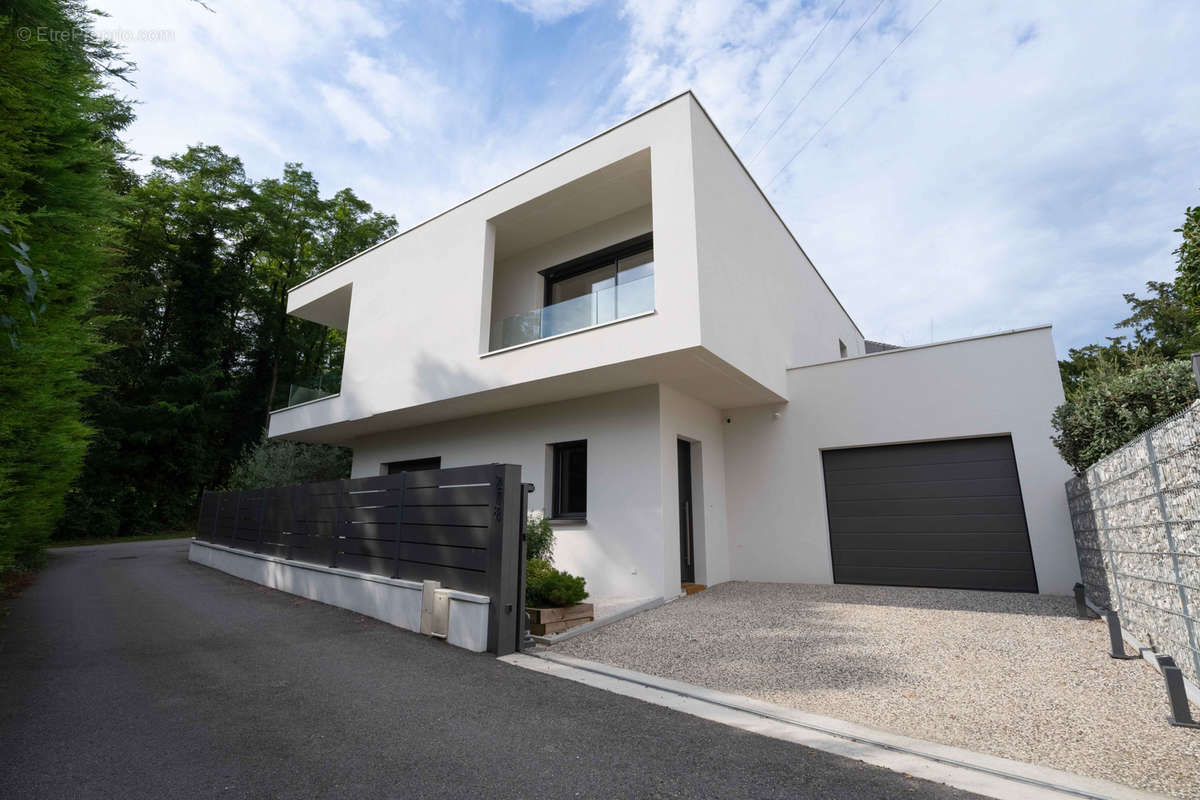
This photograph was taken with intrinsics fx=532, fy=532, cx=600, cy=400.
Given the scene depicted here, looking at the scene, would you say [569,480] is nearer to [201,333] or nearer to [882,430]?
[882,430]

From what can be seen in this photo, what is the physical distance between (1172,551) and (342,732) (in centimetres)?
520

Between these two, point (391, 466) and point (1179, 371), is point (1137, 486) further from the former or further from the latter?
point (391, 466)

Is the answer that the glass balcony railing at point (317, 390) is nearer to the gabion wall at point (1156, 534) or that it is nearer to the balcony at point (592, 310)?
the balcony at point (592, 310)

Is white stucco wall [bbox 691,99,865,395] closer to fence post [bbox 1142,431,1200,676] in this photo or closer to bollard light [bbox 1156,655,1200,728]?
fence post [bbox 1142,431,1200,676]

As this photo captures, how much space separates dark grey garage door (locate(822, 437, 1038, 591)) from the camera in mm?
7633

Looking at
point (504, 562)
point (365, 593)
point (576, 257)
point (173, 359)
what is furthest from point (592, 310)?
point (173, 359)

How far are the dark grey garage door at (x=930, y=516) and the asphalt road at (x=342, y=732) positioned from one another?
6.27 m

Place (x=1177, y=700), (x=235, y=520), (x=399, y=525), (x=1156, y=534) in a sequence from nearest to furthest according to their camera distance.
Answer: (x=1177, y=700)
(x=1156, y=534)
(x=399, y=525)
(x=235, y=520)

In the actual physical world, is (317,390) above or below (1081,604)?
above

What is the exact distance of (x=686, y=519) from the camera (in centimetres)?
888

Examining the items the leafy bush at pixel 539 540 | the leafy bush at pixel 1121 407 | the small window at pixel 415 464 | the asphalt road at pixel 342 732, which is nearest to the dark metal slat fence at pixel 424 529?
the asphalt road at pixel 342 732

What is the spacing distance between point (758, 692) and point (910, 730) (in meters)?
1.04

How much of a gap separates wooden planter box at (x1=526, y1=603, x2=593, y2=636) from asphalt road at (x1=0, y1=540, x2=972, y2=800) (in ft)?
2.88

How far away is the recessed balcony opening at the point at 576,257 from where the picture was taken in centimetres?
779
